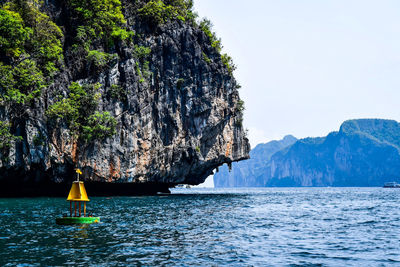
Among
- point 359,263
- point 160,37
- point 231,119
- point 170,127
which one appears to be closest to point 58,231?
point 359,263

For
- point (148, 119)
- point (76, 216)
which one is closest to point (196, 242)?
point (76, 216)

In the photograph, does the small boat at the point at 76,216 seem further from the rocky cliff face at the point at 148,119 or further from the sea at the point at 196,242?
the rocky cliff face at the point at 148,119

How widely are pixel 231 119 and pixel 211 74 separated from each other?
9202 mm

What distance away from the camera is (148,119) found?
185 ft

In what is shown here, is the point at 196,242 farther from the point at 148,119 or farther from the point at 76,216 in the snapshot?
the point at 148,119

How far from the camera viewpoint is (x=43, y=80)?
156 feet

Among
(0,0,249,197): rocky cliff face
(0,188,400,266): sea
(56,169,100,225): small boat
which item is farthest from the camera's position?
(0,0,249,197): rocky cliff face

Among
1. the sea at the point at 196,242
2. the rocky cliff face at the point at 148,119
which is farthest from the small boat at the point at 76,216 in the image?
the rocky cliff face at the point at 148,119

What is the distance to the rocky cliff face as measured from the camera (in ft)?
155

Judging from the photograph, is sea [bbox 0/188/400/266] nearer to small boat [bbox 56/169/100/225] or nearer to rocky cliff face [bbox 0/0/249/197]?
small boat [bbox 56/169/100/225]

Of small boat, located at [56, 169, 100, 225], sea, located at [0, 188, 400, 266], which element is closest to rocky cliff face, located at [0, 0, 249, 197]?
sea, located at [0, 188, 400, 266]

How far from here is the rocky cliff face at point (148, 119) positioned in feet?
155

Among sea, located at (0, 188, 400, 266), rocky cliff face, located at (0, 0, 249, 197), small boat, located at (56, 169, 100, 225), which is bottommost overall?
sea, located at (0, 188, 400, 266)

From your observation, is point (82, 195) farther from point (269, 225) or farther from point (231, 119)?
point (231, 119)
